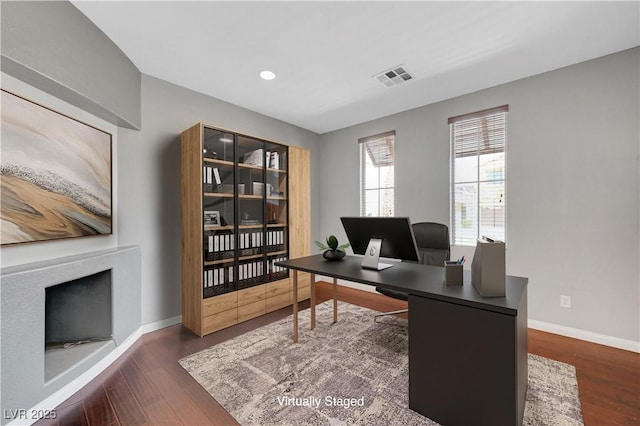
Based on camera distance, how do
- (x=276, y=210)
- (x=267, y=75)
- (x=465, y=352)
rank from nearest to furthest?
1. (x=465, y=352)
2. (x=267, y=75)
3. (x=276, y=210)

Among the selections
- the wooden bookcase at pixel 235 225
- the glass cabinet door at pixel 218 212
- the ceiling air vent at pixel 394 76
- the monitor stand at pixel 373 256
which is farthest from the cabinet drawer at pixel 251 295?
the ceiling air vent at pixel 394 76

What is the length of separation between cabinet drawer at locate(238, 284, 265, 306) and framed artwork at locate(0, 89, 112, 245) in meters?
1.48

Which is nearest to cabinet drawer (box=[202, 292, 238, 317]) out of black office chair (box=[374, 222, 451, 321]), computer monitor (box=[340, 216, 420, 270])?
computer monitor (box=[340, 216, 420, 270])

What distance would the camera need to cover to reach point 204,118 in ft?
10.7

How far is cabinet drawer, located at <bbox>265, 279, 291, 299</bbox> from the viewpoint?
3.35 meters

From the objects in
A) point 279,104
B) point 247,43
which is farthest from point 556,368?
point 279,104

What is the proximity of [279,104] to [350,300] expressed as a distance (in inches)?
117

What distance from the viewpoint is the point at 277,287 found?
11.3ft

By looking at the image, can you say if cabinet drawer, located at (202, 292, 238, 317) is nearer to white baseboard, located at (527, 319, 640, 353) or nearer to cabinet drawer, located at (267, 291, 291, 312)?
cabinet drawer, located at (267, 291, 291, 312)

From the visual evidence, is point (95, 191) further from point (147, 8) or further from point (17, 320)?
point (147, 8)

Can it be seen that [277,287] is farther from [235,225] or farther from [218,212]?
[218,212]

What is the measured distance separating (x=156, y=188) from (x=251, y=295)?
5.36 feet

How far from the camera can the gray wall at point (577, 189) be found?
238cm

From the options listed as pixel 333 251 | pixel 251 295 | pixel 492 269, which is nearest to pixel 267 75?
pixel 333 251
